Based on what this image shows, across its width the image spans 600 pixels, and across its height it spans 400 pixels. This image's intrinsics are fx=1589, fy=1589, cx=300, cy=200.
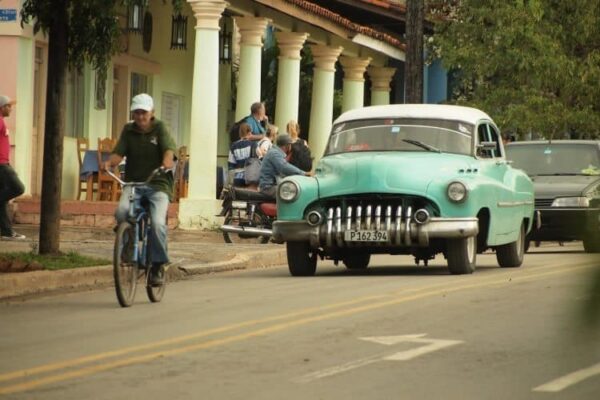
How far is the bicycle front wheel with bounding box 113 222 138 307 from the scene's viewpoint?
12.2 meters

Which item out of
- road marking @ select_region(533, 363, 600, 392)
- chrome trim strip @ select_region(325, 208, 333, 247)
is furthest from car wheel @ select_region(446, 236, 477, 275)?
road marking @ select_region(533, 363, 600, 392)

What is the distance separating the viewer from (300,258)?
16.6m

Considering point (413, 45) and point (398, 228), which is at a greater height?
point (413, 45)

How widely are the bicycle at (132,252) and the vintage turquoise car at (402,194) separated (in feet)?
10.6

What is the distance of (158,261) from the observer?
12797mm

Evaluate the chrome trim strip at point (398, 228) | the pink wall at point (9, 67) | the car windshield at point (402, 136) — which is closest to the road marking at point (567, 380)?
the chrome trim strip at point (398, 228)

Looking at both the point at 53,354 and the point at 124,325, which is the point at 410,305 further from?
the point at 53,354

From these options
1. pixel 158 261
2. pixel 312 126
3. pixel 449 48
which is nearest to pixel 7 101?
pixel 158 261

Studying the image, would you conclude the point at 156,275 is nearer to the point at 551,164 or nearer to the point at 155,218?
the point at 155,218

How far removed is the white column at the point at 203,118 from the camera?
2489 centimetres

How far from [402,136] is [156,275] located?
510 cm

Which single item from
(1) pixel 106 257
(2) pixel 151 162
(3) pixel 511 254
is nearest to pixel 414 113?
(3) pixel 511 254

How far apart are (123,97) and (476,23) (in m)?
9.61

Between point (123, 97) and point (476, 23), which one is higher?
point (476, 23)
